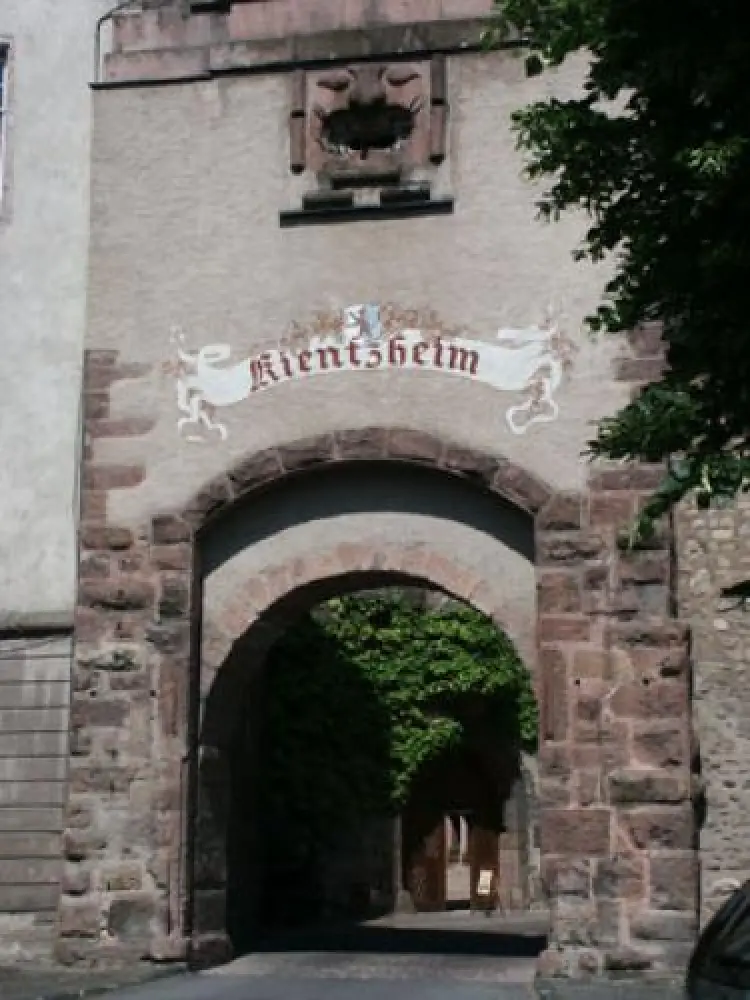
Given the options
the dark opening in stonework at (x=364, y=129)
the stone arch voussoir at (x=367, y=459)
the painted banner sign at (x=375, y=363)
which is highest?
the dark opening in stonework at (x=364, y=129)

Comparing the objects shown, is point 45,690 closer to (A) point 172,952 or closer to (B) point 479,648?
(A) point 172,952

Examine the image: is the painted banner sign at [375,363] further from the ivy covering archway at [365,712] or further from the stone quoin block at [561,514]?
the ivy covering archway at [365,712]

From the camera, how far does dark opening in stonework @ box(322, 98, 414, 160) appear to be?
11.6 metres

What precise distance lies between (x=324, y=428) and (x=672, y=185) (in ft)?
17.9

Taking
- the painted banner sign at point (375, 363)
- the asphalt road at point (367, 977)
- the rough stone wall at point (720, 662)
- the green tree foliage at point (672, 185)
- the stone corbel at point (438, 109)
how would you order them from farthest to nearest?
the rough stone wall at point (720, 662), the stone corbel at point (438, 109), the painted banner sign at point (375, 363), the asphalt road at point (367, 977), the green tree foliage at point (672, 185)

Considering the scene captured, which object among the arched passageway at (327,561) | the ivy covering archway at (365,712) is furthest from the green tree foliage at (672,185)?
the ivy covering archway at (365,712)

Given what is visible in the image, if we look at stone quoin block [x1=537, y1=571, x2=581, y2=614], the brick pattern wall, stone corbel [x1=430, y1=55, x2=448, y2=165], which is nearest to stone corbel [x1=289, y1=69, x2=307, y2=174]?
stone corbel [x1=430, y1=55, x2=448, y2=165]

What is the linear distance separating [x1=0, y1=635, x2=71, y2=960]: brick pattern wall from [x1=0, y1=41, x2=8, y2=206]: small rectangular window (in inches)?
144

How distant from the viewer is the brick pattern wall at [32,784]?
11.0 m

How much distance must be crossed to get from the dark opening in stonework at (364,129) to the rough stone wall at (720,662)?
3851mm

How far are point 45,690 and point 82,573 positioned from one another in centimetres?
89

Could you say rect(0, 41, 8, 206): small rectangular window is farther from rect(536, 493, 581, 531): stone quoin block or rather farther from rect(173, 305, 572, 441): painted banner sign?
rect(536, 493, 581, 531): stone quoin block

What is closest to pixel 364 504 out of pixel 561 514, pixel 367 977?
pixel 561 514

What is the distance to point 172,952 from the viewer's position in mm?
10531
